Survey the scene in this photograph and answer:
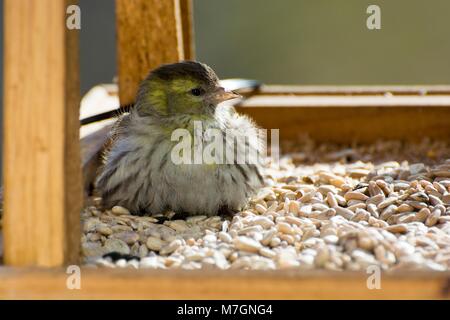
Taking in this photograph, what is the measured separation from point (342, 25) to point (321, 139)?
156 inches

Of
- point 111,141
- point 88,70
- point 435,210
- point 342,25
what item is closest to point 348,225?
point 435,210

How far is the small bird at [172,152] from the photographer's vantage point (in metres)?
2.59

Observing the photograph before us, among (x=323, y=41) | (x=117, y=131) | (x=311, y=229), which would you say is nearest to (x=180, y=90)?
(x=117, y=131)

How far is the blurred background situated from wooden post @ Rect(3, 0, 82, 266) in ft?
15.5

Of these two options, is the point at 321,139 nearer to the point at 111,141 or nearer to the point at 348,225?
the point at 111,141

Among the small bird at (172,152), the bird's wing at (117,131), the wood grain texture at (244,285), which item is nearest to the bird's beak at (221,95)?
the small bird at (172,152)

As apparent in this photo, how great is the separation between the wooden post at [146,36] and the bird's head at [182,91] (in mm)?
612

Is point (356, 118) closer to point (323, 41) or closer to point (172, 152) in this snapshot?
point (172, 152)

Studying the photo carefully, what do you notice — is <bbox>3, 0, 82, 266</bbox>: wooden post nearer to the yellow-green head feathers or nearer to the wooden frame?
the wooden frame

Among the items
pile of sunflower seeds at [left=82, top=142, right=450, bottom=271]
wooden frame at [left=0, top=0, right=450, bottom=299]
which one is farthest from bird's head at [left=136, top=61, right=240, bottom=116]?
wooden frame at [left=0, top=0, right=450, bottom=299]

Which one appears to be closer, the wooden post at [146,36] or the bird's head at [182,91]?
A: the bird's head at [182,91]

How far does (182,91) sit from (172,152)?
254 mm

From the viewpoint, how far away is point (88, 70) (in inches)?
249

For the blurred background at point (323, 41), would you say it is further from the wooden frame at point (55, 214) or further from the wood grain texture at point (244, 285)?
the wood grain texture at point (244, 285)
